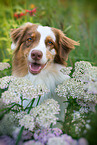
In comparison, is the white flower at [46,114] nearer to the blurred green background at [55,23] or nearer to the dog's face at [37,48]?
the dog's face at [37,48]

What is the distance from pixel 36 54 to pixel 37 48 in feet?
0.47

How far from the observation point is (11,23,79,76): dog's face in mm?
2312

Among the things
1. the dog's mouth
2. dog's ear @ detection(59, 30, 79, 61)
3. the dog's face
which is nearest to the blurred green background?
dog's ear @ detection(59, 30, 79, 61)

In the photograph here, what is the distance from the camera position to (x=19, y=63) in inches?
108

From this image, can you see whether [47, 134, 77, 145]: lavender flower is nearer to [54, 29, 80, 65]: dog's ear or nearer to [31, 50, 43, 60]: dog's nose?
[31, 50, 43, 60]: dog's nose

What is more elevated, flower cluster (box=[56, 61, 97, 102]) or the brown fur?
the brown fur

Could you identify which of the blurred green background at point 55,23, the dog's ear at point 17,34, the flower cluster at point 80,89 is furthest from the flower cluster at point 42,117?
the blurred green background at point 55,23

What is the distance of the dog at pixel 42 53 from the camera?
7.78ft

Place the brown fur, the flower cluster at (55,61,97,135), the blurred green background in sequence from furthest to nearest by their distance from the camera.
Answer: the blurred green background, the brown fur, the flower cluster at (55,61,97,135)

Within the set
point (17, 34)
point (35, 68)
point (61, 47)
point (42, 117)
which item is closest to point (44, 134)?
point (42, 117)

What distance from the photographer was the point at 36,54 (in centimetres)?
217

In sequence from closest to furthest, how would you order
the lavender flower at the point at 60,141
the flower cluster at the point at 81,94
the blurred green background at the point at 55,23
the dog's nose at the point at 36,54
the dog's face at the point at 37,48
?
the lavender flower at the point at 60,141
the flower cluster at the point at 81,94
the dog's nose at the point at 36,54
the dog's face at the point at 37,48
the blurred green background at the point at 55,23

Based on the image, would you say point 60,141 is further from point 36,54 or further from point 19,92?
point 36,54

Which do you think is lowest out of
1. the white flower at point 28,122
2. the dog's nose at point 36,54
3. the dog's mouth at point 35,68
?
the white flower at point 28,122
